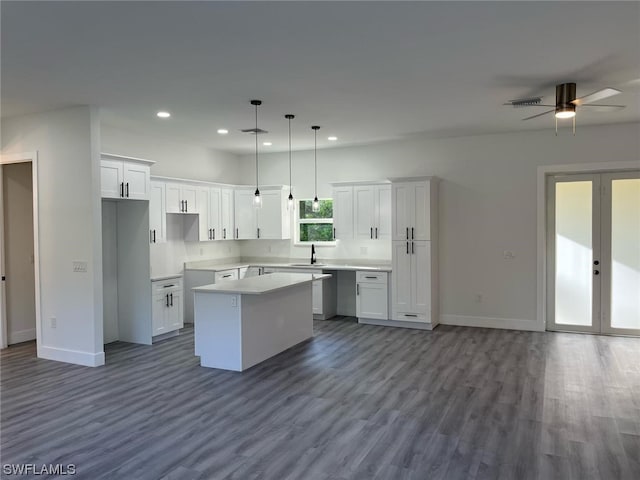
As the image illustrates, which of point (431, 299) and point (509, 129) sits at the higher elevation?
point (509, 129)

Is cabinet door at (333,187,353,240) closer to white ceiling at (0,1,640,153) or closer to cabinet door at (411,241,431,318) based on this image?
cabinet door at (411,241,431,318)

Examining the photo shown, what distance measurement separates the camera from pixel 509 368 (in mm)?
4910

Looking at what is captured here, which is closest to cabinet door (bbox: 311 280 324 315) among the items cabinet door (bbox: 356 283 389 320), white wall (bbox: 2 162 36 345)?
Result: cabinet door (bbox: 356 283 389 320)

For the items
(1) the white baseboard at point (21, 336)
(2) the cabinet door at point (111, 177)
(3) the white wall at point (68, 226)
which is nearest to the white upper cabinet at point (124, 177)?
(2) the cabinet door at point (111, 177)

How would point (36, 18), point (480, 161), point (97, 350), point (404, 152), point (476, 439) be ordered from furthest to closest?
point (404, 152)
point (480, 161)
point (97, 350)
point (476, 439)
point (36, 18)

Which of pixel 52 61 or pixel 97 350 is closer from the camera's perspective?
pixel 52 61

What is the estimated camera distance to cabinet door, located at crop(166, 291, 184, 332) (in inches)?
244

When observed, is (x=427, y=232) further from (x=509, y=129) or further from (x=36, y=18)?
(x=36, y=18)

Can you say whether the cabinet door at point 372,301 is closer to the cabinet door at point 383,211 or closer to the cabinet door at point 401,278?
the cabinet door at point 401,278

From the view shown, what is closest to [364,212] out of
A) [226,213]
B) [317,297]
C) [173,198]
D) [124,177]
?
[317,297]

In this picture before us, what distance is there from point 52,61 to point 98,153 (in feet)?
5.08

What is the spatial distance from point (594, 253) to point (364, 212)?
331 cm

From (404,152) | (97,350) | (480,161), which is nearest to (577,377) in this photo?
(480,161)

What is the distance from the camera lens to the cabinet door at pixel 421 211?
262 inches
